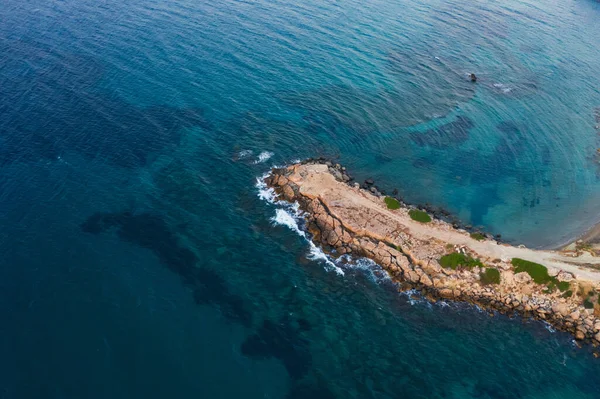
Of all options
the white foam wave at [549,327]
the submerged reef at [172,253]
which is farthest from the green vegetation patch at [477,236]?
→ the submerged reef at [172,253]

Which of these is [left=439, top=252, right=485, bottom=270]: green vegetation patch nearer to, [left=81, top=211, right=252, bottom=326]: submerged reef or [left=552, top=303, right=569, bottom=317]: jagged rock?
[left=552, top=303, right=569, bottom=317]: jagged rock

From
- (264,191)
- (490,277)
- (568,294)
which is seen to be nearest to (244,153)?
(264,191)

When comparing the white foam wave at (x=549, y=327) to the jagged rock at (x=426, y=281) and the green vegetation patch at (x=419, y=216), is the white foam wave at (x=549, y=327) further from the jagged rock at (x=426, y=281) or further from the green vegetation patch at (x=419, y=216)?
the green vegetation patch at (x=419, y=216)

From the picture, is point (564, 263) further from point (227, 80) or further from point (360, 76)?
point (227, 80)

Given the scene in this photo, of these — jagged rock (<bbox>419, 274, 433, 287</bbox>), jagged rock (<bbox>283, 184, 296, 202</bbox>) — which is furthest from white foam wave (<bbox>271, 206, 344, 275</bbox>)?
jagged rock (<bbox>419, 274, 433, 287</bbox>)

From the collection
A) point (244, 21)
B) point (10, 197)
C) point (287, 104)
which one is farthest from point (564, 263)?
point (244, 21)

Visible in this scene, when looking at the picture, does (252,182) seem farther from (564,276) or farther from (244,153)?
(564,276)
